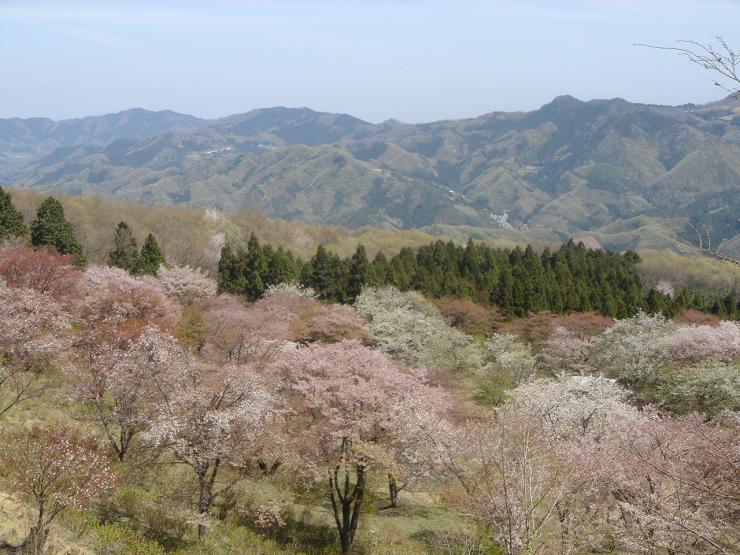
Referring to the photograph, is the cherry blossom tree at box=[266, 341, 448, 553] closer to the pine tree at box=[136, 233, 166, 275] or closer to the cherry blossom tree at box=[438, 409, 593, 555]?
the cherry blossom tree at box=[438, 409, 593, 555]

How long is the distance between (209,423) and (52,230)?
115ft

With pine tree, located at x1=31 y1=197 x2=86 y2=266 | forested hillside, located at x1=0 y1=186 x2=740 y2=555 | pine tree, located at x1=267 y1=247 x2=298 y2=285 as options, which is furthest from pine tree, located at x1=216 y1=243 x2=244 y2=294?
forested hillside, located at x1=0 y1=186 x2=740 y2=555

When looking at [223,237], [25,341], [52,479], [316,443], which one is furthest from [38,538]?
[223,237]

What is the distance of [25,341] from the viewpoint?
1886 cm

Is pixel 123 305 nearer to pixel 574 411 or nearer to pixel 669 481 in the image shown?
pixel 574 411

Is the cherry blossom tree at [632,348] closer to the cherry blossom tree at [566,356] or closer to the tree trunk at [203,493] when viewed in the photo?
the cherry blossom tree at [566,356]

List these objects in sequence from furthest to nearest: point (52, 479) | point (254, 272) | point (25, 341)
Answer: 1. point (254, 272)
2. point (25, 341)
3. point (52, 479)

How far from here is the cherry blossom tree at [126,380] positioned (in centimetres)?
1683

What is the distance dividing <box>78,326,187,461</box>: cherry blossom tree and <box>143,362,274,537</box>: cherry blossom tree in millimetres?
1296

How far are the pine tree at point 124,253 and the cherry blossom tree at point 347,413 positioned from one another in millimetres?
31936

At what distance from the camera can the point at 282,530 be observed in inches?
665

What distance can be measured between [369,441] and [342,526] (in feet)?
10.2

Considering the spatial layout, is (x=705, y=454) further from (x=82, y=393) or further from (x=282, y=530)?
(x=82, y=393)

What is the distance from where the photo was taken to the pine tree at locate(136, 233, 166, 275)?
46.4 meters
